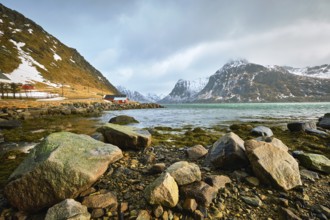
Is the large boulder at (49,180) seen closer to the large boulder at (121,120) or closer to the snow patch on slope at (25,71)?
the large boulder at (121,120)

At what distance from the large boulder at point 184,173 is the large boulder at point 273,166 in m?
2.51

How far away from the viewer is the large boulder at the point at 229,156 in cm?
783

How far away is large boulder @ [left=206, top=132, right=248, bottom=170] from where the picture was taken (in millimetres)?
7828

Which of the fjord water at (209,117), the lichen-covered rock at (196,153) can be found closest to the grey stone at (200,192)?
the lichen-covered rock at (196,153)

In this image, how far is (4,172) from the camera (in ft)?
29.0

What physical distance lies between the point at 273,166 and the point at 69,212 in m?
6.96

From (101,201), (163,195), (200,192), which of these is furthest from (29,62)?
(200,192)

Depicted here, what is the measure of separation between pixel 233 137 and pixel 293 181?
110 inches

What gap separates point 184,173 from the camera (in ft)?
20.5

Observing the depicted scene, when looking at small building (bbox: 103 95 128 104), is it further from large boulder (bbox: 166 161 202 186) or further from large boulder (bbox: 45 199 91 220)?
large boulder (bbox: 45 199 91 220)

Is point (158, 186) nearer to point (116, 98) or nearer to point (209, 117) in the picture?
point (209, 117)

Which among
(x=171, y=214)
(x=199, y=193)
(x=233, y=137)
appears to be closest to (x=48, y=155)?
(x=171, y=214)

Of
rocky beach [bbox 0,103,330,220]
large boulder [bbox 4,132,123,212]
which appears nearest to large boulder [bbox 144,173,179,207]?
rocky beach [bbox 0,103,330,220]

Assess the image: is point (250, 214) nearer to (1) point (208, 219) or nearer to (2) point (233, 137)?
(1) point (208, 219)
